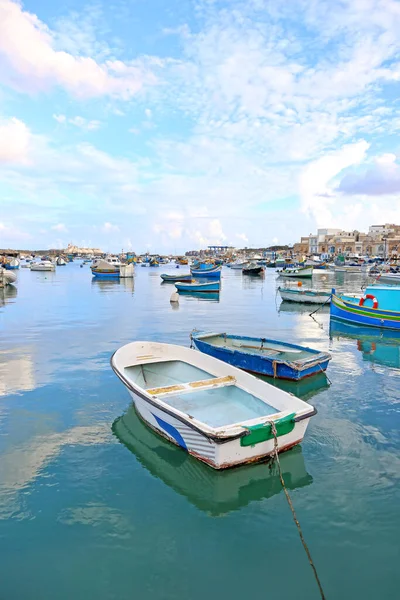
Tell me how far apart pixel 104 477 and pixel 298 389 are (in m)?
7.23

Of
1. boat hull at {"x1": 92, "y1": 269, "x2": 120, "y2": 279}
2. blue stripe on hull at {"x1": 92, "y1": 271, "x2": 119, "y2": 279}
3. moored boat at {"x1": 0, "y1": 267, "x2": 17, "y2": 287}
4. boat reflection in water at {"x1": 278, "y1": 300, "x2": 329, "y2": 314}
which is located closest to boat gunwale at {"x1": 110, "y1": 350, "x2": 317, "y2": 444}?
boat reflection in water at {"x1": 278, "y1": 300, "x2": 329, "y2": 314}

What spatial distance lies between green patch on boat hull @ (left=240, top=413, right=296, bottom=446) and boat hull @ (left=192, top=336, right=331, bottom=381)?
A: 5255 millimetres

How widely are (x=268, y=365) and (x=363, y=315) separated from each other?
13.3 meters

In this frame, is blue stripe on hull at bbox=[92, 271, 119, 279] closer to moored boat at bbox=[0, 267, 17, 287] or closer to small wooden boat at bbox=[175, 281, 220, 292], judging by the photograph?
moored boat at bbox=[0, 267, 17, 287]

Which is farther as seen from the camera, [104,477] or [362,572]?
[104,477]

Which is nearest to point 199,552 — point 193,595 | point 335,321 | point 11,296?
point 193,595

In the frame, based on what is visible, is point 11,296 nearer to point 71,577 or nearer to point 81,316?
point 81,316

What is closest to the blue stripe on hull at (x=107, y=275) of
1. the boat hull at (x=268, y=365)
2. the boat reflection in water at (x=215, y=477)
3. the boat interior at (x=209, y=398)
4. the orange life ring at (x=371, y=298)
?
the orange life ring at (x=371, y=298)

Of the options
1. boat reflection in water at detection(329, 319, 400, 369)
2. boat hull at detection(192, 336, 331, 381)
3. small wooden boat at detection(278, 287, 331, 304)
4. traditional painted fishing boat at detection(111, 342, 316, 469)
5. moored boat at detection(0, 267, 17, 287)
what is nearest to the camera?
traditional painted fishing boat at detection(111, 342, 316, 469)

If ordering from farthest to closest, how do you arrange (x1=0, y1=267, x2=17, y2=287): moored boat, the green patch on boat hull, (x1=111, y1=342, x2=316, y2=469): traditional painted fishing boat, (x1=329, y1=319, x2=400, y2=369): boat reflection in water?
(x1=0, y1=267, x2=17, y2=287): moored boat, (x1=329, y1=319, x2=400, y2=369): boat reflection in water, (x1=111, y1=342, x2=316, y2=469): traditional painted fishing boat, the green patch on boat hull

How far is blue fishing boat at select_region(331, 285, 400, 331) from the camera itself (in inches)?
905

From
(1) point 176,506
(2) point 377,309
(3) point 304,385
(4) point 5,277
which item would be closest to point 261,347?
(3) point 304,385

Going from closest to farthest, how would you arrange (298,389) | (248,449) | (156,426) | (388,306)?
1. (248,449)
2. (156,426)
3. (298,389)
4. (388,306)

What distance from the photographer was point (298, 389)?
1273cm
